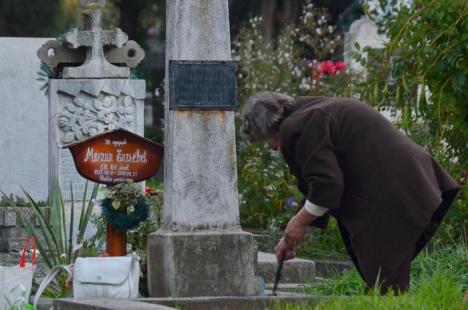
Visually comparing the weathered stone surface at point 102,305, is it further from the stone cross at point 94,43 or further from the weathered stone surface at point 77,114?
the stone cross at point 94,43

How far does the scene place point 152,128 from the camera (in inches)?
962

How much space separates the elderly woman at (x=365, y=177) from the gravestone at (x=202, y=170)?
0.61 m

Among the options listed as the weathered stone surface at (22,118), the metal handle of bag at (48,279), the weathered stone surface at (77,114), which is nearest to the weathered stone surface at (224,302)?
the metal handle of bag at (48,279)

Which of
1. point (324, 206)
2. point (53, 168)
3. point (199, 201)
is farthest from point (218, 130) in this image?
point (53, 168)

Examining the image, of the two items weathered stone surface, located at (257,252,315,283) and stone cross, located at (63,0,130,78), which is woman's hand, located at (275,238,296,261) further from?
stone cross, located at (63,0,130,78)

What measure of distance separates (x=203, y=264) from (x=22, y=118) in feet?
27.8

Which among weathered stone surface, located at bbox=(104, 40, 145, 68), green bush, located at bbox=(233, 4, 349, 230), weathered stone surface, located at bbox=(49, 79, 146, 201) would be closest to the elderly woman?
weathered stone surface, located at bbox=(49, 79, 146, 201)

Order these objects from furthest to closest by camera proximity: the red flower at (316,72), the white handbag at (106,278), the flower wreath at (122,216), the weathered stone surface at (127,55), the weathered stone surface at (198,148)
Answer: the red flower at (316,72)
the weathered stone surface at (127,55)
the flower wreath at (122,216)
the weathered stone surface at (198,148)
the white handbag at (106,278)

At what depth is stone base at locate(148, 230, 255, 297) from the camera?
838cm

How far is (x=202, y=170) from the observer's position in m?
8.55

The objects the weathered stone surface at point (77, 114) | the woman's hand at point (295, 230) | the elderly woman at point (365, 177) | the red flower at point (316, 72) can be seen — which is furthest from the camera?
the red flower at point (316, 72)

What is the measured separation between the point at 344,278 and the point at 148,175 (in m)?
1.42

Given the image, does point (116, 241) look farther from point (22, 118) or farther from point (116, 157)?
point (22, 118)

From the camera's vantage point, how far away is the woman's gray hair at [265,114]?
793 centimetres
